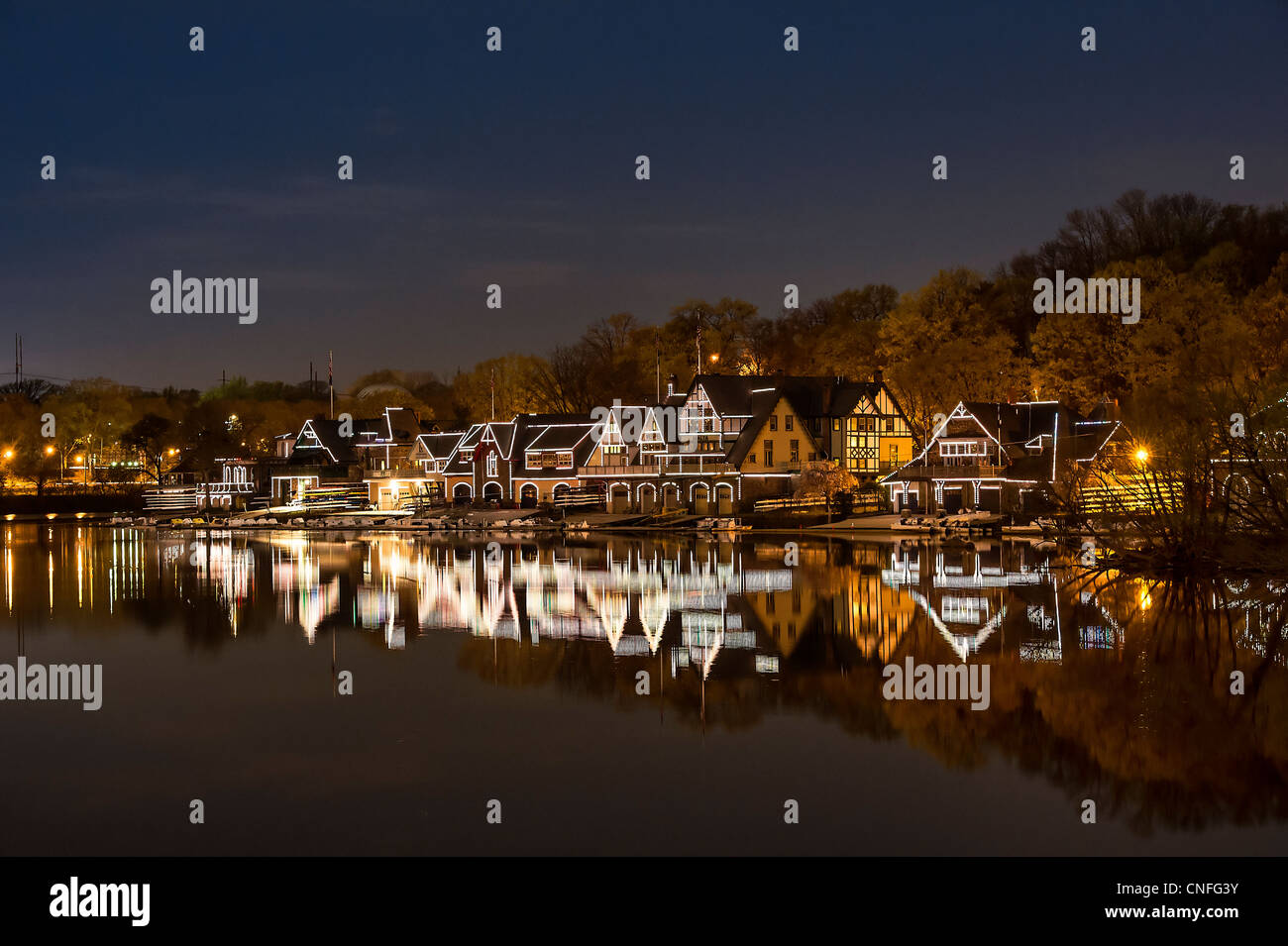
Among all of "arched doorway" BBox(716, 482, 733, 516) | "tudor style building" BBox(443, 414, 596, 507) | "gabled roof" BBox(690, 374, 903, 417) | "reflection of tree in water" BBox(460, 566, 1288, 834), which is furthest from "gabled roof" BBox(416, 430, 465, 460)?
"reflection of tree in water" BBox(460, 566, 1288, 834)

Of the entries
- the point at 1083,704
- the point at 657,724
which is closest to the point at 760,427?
the point at 1083,704

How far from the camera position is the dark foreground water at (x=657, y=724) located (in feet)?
41.3

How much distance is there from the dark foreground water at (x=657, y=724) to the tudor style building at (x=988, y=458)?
28350mm

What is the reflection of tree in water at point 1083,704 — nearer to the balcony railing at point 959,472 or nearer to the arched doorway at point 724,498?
the balcony railing at point 959,472

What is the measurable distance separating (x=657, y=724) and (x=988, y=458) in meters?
47.1

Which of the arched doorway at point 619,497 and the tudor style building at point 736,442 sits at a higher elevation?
the tudor style building at point 736,442

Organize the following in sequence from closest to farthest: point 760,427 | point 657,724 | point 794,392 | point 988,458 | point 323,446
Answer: point 657,724 → point 988,458 → point 760,427 → point 794,392 → point 323,446

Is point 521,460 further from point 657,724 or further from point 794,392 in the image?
point 657,724

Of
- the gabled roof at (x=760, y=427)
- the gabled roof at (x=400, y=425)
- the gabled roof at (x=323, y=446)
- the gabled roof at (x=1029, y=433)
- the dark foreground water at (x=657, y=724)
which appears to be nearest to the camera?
the dark foreground water at (x=657, y=724)

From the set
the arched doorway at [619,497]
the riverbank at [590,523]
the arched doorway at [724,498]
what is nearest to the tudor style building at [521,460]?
the arched doorway at [619,497]

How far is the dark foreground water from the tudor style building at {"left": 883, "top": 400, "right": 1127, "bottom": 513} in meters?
28.3

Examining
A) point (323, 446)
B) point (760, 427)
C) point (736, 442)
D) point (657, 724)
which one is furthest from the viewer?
point (323, 446)

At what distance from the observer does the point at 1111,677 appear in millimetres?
19250

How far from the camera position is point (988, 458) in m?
60.9
